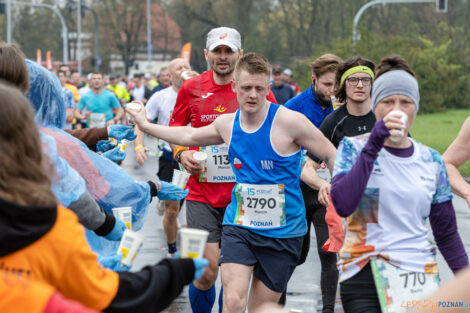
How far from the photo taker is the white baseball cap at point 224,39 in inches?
250

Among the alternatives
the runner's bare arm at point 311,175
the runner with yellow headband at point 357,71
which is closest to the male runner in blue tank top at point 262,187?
the runner's bare arm at point 311,175

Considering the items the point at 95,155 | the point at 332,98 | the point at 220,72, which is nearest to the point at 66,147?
the point at 95,155

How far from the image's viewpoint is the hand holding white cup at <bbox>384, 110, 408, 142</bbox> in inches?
139

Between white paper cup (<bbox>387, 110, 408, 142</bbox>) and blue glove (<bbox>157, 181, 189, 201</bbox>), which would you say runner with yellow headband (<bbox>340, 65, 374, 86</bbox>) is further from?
white paper cup (<bbox>387, 110, 408, 142</bbox>)

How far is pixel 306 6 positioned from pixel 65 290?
154 feet

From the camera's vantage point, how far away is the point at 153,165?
18.6 m

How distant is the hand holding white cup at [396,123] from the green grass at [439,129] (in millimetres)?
11605

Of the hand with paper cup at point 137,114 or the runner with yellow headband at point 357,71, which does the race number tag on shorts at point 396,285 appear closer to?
the hand with paper cup at point 137,114

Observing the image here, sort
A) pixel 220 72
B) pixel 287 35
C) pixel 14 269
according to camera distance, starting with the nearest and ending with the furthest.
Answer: pixel 14 269 → pixel 220 72 → pixel 287 35

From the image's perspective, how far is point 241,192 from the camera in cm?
529

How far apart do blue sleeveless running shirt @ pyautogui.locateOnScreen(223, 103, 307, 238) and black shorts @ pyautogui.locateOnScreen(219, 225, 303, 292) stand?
5 centimetres

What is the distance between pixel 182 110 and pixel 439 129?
71.9 ft

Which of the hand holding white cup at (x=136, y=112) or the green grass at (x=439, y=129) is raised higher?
the hand holding white cup at (x=136, y=112)

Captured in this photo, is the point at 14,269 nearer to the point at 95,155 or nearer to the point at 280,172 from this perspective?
the point at 95,155
